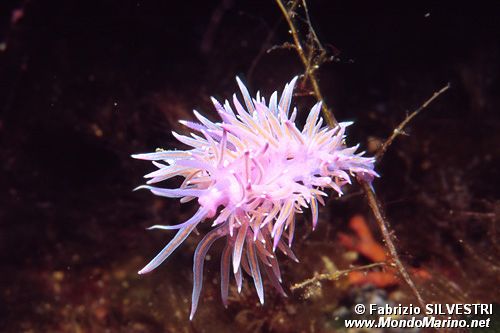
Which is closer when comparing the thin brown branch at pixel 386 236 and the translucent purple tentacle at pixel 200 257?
the translucent purple tentacle at pixel 200 257

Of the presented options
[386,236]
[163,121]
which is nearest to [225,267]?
[386,236]

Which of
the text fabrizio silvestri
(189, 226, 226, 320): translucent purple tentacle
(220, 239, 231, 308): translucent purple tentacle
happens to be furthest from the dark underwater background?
(189, 226, 226, 320): translucent purple tentacle

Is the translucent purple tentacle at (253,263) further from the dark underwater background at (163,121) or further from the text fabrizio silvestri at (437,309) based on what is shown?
the dark underwater background at (163,121)

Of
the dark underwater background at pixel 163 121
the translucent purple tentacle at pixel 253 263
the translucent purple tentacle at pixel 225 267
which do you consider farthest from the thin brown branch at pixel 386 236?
the dark underwater background at pixel 163 121

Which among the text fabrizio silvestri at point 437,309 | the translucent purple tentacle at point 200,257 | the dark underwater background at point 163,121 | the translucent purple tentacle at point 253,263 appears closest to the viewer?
the translucent purple tentacle at point 200,257

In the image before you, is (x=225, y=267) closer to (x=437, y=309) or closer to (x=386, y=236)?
(x=386, y=236)

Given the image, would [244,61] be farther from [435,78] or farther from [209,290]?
[209,290]

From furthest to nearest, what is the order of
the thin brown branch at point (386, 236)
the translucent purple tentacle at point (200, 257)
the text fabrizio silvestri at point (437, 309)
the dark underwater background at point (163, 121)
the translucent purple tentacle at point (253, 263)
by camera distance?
the dark underwater background at point (163, 121), the text fabrizio silvestri at point (437, 309), the thin brown branch at point (386, 236), the translucent purple tentacle at point (253, 263), the translucent purple tentacle at point (200, 257)

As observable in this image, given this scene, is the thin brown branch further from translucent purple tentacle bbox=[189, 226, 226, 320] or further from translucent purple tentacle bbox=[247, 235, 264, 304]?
translucent purple tentacle bbox=[189, 226, 226, 320]

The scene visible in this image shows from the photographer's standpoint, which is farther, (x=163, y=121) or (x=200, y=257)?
(x=163, y=121)

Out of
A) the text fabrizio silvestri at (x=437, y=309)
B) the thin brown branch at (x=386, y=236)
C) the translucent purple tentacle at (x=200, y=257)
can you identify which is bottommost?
the text fabrizio silvestri at (x=437, y=309)

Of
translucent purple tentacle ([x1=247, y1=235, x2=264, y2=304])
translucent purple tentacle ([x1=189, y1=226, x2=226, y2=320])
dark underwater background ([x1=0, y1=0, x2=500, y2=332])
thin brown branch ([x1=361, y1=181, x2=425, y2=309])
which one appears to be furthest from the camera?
dark underwater background ([x1=0, y1=0, x2=500, y2=332])
